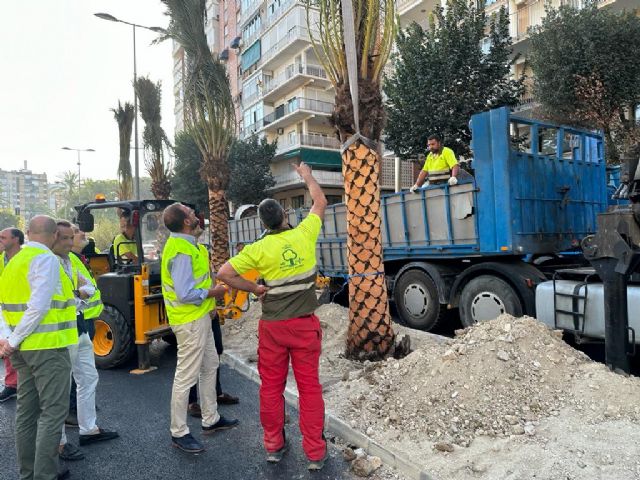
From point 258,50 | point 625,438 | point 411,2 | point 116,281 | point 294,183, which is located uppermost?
point 258,50

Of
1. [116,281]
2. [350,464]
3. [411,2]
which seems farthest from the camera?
[411,2]

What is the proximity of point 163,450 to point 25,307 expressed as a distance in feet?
5.12

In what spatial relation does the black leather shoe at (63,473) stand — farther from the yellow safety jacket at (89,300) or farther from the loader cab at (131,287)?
the loader cab at (131,287)

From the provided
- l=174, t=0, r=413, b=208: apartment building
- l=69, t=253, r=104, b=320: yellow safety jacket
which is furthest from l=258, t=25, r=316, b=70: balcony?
l=69, t=253, r=104, b=320: yellow safety jacket

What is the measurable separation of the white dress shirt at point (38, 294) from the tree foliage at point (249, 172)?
26365mm

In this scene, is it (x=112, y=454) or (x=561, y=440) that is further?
(x=112, y=454)

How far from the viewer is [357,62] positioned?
5.52 meters

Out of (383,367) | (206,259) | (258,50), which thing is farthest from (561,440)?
(258,50)

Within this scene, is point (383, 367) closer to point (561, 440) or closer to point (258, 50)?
point (561, 440)

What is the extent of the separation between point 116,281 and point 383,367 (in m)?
3.55

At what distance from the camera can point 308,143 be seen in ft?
110

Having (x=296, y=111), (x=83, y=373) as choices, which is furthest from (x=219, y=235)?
(x=296, y=111)

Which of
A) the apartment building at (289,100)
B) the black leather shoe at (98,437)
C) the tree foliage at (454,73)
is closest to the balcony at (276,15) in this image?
the apartment building at (289,100)

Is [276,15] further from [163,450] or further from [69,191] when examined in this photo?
[69,191]
